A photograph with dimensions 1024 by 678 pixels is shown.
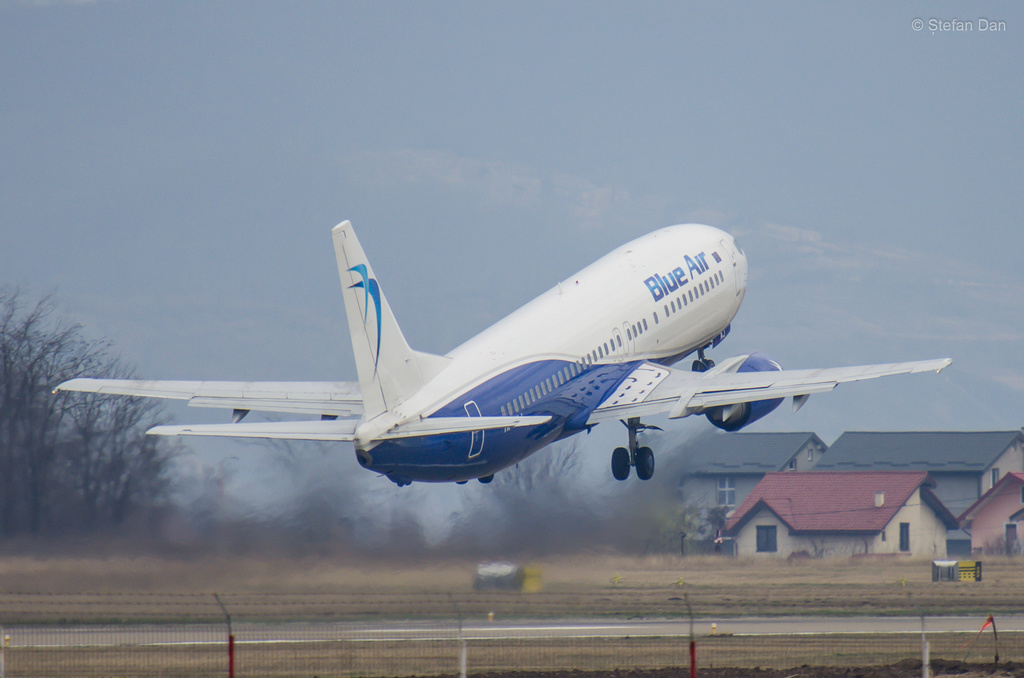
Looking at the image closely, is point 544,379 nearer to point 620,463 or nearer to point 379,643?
point 620,463

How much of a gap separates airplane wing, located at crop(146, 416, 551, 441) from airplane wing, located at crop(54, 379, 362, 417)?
5285 mm

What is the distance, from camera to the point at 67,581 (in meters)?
35.2

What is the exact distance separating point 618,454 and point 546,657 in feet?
32.7

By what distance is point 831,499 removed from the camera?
67.1 metres

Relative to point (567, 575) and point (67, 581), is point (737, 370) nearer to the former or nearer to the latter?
point (567, 575)

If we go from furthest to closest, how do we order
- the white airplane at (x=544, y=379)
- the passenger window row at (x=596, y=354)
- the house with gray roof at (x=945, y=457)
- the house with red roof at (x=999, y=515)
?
the house with gray roof at (x=945, y=457)
the house with red roof at (x=999, y=515)
the passenger window row at (x=596, y=354)
the white airplane at (x=544, y=379)

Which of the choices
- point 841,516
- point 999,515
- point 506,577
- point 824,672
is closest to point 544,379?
point 506,577

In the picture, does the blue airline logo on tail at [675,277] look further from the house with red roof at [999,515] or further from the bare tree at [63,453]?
the house with red roof at [999,515]

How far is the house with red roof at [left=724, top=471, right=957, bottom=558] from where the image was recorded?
205 ft

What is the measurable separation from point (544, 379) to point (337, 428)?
21.1 ft

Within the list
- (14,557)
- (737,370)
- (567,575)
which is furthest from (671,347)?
(14,557)

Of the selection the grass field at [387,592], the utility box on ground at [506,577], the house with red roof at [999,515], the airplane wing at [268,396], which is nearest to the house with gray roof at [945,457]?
the house with red roof at [999,515]

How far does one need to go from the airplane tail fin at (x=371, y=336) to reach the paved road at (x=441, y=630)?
722 cm

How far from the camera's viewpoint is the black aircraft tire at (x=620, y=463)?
38.8m
